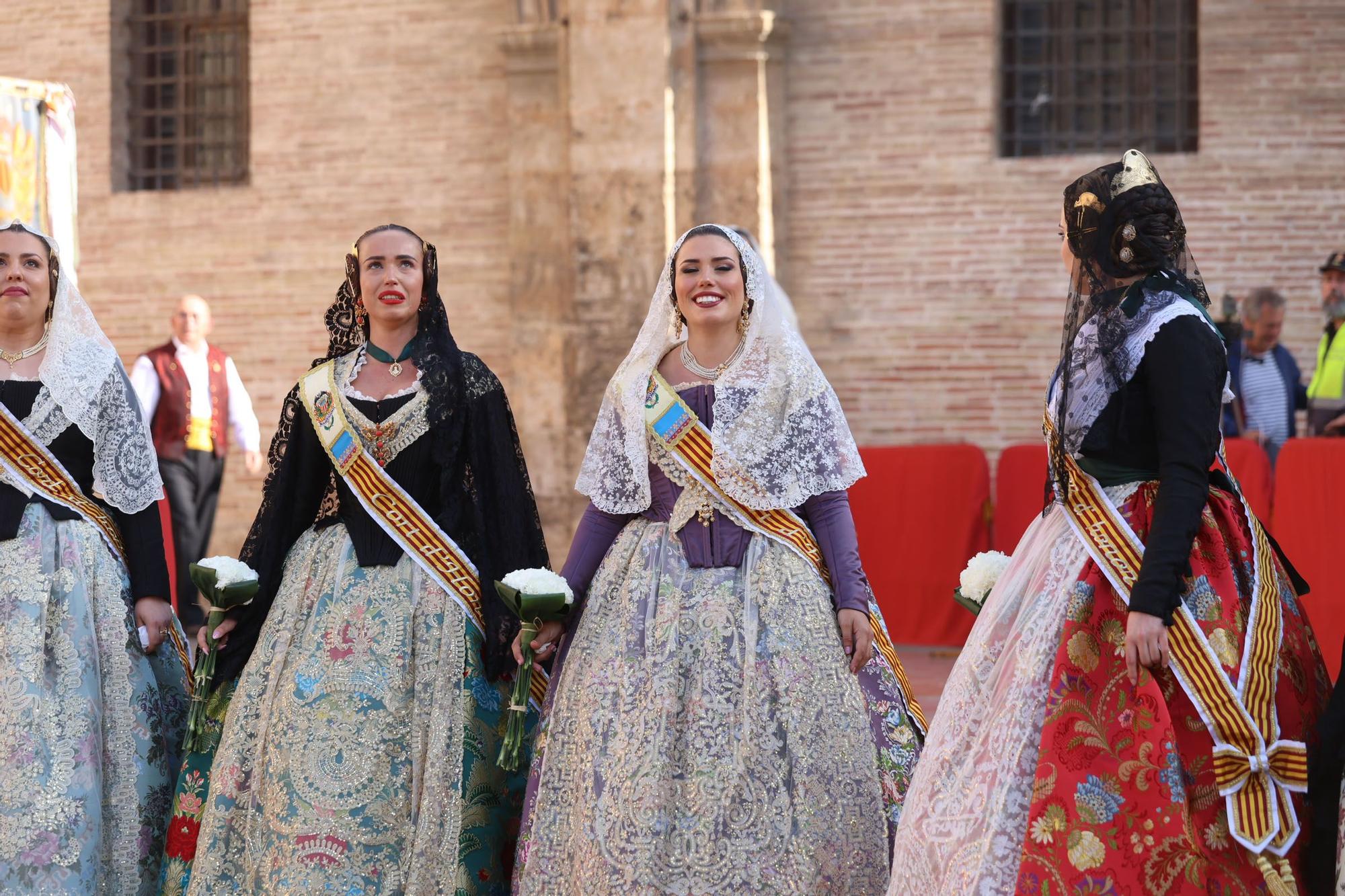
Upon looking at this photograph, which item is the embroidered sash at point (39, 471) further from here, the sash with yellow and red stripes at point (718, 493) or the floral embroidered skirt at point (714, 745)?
the sash with yellow and red stripes at point (718, 493)

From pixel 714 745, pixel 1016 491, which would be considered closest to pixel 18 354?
pixel 714 745

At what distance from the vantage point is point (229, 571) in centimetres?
404

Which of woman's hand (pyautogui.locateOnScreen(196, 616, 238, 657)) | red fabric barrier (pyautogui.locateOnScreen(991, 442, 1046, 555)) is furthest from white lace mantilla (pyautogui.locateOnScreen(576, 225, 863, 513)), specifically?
red fabric barrier (pyautogui.locateOnScreen(991, 442, 1046, 555))

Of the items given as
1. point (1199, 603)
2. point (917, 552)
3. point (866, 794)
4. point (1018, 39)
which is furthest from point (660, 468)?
point (1018, 39)

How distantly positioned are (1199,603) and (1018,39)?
7262mm

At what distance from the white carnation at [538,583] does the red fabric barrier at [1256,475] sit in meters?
4.35

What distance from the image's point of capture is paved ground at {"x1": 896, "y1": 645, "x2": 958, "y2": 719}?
703 cm

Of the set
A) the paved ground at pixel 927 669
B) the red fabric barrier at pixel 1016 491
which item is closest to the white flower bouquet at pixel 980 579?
the paved ground at pixel 927 669

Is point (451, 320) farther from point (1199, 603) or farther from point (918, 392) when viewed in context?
point (1199, 603)

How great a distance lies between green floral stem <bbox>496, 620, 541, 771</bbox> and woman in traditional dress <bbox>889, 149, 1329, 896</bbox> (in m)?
0.96

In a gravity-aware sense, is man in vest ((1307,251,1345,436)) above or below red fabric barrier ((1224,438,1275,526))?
above

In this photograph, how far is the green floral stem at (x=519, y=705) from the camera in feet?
12.6

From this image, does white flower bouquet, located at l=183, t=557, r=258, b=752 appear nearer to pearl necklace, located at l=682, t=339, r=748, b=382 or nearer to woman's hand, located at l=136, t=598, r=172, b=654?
woman's hand, located at l=136, t=598, r=172, b=654

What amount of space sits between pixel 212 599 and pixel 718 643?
125cm
